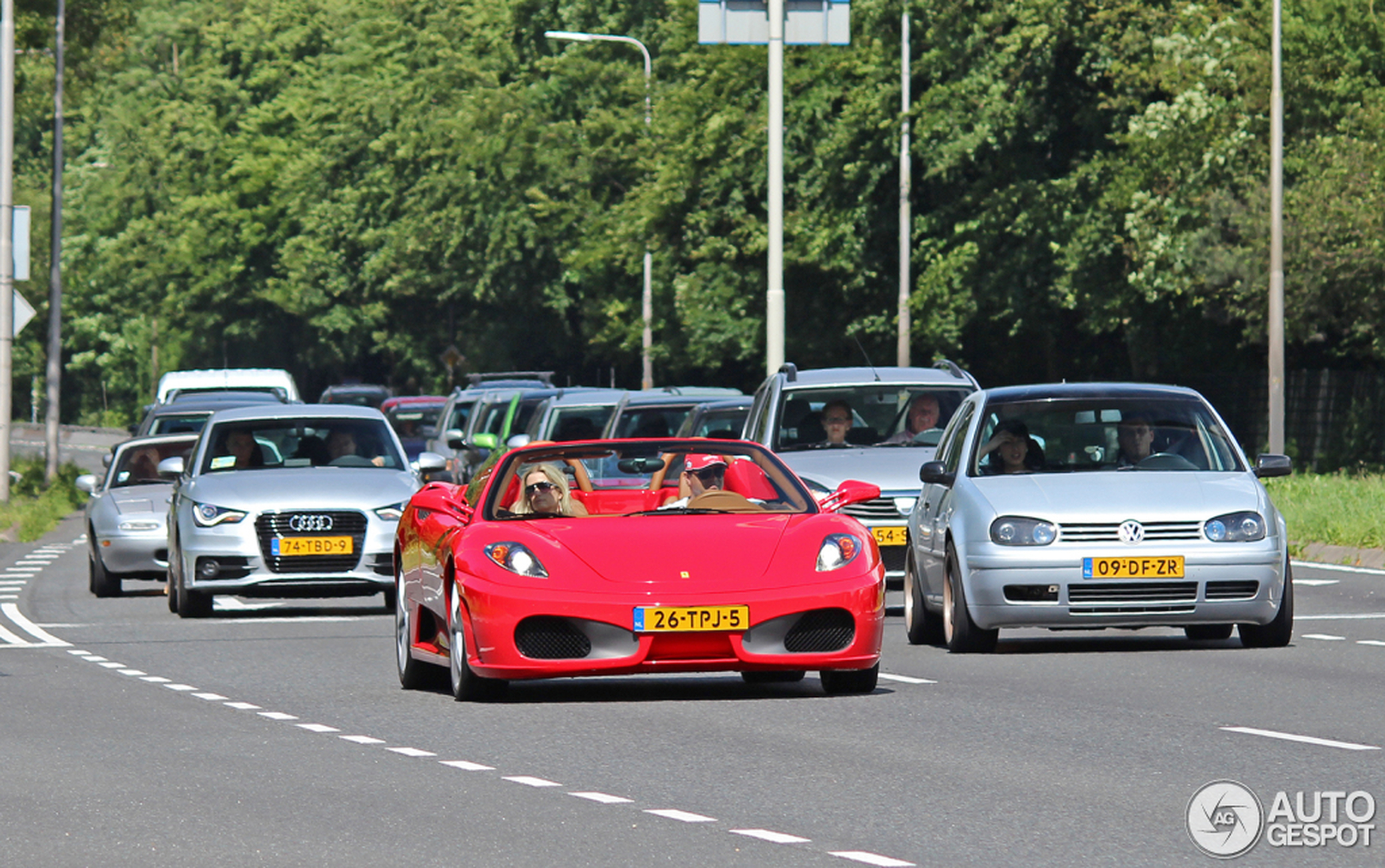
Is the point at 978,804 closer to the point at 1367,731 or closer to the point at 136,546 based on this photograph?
the point at 1367,731

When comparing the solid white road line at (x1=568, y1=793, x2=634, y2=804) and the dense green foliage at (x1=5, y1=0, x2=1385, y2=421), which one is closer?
the solid white road line at (x1=568, y1=793, x2=634, y2=804)

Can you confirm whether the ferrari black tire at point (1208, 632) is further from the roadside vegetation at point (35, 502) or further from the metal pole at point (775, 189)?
the roadside vegetation at point (35, 502)

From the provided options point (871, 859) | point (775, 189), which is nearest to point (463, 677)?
point (871, 859)

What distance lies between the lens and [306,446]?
21.7 m

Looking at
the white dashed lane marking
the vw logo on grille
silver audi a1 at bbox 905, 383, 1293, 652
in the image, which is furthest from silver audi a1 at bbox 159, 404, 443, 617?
silver audi a1 at bbox 905, 383, 1293, 652

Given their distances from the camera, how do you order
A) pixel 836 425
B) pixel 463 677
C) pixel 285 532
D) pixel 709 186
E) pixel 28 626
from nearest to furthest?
pixel 463 677 → pixel 28 626 → pixel 285 532 → pixel 836 425 → pixel 709 186

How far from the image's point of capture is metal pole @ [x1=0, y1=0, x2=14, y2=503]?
35812 mm

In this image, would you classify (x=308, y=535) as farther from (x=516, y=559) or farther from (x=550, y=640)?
(x=550, y=640)

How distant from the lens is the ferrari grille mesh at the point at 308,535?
20.0 metres

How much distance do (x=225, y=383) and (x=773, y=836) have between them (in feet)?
96.1

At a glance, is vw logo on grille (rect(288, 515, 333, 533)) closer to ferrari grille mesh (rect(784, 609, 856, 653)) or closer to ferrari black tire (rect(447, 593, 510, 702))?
ferrari black tire (rect(447, 593, 510, 702))

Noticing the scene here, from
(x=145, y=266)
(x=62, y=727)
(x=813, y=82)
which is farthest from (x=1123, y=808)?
(x=145, y=266)

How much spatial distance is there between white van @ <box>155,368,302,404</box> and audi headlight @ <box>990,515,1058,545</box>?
2158 cm

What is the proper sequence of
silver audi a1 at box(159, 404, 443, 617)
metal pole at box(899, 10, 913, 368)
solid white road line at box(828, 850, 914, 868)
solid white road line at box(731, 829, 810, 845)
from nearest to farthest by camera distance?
solid white road line at box(828, 850, 914, 868) → solid white road line at box(731, 829, 810, 845) → silver audi a1 at box(159, 404, 443, 617) → metal pole at box(899, 10, 913, 368)
